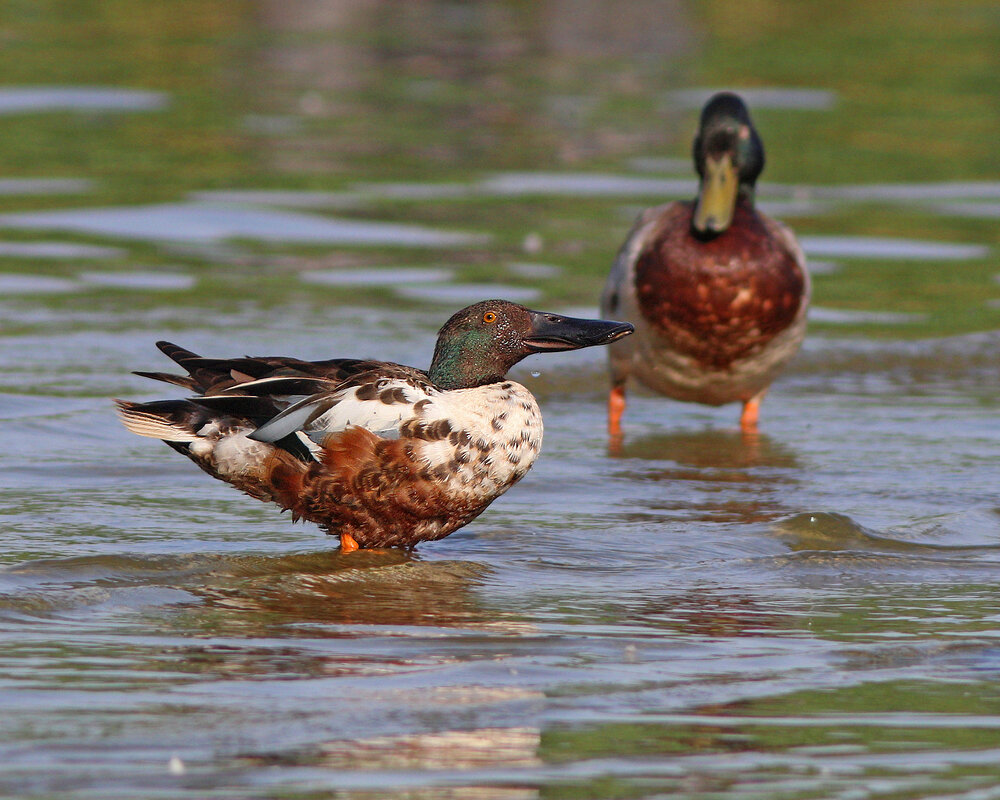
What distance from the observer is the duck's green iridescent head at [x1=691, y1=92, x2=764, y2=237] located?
7.20 m

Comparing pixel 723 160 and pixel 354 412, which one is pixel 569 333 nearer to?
pixel 354 412

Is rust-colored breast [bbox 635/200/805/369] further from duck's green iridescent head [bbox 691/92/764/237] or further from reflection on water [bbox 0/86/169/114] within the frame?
reflection on water [bbox 0/86/169/114]

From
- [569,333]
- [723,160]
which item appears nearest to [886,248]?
[723,160]

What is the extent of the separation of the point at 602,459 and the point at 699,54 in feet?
43.7

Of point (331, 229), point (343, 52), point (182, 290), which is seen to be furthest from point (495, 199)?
point (343, 52)

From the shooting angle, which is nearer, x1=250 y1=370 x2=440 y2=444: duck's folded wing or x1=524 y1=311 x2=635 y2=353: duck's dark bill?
x1=250 y1=370 x2=440 y2=444: duck's folded wing

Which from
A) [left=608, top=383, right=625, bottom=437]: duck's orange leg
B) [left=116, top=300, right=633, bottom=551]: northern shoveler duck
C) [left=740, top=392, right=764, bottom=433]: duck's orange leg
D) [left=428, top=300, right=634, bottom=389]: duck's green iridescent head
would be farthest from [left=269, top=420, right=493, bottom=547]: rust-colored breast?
[left=740, top=392, right=764, bottom=433]: duck's orange leg

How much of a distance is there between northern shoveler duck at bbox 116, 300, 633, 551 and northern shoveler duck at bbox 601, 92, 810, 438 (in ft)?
6.20

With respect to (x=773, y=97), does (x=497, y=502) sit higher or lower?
lower

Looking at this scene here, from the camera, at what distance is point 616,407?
7578 mm

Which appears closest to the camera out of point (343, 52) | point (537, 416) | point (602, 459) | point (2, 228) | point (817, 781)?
point (817, 781)

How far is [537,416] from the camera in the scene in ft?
16.8

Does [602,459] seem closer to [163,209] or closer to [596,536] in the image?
[596,536]

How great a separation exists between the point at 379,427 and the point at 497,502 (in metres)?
1.23
